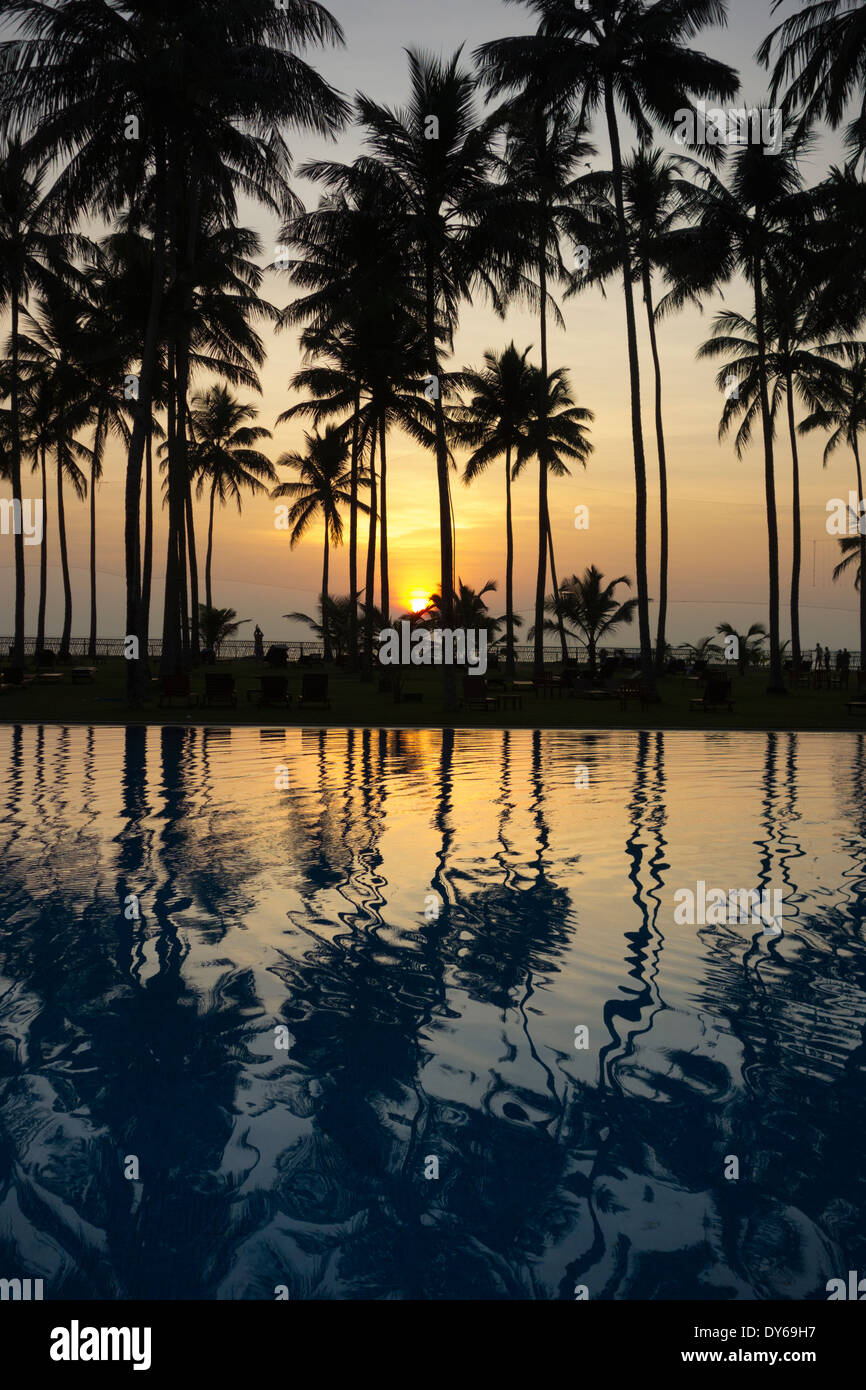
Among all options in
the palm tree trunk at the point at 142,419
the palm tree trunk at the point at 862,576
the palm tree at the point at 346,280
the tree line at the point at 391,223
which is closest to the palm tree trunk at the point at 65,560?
the tree line at the point at 391,223

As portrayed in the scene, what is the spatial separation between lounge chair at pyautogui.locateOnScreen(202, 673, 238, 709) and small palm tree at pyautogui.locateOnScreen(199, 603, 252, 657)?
25320mm

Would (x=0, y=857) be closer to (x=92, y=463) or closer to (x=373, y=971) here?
(x=373, y=971)

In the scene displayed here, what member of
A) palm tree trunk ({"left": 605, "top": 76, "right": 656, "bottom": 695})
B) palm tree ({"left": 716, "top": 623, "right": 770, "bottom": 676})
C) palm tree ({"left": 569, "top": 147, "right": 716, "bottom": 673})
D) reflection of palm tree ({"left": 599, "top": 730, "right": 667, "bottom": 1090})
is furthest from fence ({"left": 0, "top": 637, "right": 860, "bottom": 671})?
reflection of palm tree ({"left": 599, "top": 730, "right": 667, "bottom": 1090})

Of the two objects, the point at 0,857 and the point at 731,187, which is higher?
the point at 731,187

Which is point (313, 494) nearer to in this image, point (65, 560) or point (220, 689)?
point (65, 560)

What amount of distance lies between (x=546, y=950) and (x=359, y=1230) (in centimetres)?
313

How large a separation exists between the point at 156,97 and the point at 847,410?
106 feet

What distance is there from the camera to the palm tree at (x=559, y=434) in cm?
4272

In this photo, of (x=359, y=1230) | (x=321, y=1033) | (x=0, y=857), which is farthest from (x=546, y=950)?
(x=0, y=857)

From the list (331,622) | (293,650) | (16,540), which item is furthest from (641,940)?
(293,650)

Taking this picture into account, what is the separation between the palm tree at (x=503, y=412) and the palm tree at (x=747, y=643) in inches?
400

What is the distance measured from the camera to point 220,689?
2409 centimetres

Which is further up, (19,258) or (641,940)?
(19,258)

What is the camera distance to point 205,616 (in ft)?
165
